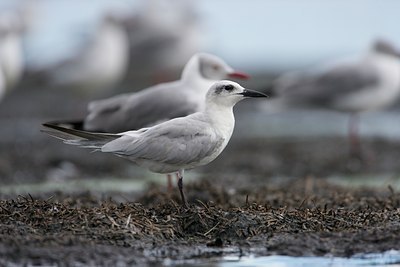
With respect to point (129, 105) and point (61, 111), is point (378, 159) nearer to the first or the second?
point (129, 105)

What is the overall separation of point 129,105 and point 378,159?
450 centimetres

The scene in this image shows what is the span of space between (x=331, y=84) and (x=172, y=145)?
21.6ft

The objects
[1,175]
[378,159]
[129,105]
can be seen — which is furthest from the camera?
[378,159]

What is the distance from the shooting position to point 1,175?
1136 centimetres

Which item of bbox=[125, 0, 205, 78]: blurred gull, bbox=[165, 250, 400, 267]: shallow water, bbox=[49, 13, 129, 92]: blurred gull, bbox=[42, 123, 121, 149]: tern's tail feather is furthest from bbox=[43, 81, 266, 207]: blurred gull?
bbox=[125, 0, 205, 78]: blurred gull

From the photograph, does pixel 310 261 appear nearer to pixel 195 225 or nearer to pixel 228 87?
pixel 195 225

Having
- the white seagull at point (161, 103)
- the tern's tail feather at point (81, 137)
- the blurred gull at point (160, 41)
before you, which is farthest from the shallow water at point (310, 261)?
the blurred gull at point (160, 41)

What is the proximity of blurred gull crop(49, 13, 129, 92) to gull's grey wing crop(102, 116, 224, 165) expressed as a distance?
928cm

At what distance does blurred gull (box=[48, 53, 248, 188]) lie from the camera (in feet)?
30.4

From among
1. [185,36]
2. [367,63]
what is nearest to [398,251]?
[367,63]

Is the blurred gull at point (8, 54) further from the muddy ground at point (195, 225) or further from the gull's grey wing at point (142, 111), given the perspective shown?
the muddy ground at point (195, 225)

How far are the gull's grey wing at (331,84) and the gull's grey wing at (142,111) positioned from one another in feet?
13.0

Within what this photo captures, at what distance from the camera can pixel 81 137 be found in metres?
6.83

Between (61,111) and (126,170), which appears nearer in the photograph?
(126,170)
